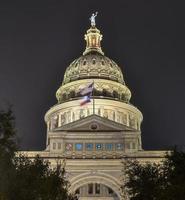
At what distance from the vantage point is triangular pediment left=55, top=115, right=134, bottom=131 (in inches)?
2881

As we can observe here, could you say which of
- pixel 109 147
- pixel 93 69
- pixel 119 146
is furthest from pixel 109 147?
pixel 93 69

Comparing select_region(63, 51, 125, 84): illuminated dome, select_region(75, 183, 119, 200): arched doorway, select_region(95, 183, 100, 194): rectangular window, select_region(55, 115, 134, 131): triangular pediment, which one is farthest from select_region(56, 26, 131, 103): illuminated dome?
select_region(75, 183, 119, 200): arched doorway

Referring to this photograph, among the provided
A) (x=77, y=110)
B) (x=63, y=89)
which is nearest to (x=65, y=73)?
(x=63, y=89)

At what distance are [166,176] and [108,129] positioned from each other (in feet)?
123

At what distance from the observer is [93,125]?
74562mm

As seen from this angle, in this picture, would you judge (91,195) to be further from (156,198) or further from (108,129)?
(156,198)

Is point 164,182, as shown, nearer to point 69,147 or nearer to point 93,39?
point 69,147

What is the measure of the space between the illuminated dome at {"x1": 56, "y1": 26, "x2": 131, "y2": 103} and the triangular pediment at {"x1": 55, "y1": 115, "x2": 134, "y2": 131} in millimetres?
17070

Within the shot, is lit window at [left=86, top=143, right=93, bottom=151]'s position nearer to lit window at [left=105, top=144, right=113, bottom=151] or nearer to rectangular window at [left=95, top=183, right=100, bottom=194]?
lit window at [left=105, top=144, right=113, bottom=151]

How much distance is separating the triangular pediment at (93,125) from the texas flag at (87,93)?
1394cm

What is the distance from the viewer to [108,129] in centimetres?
7344

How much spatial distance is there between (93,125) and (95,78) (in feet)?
74.0

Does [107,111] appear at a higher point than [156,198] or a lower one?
higher

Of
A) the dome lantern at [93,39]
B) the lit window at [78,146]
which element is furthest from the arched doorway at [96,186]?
the dome lantern at [93,39]
